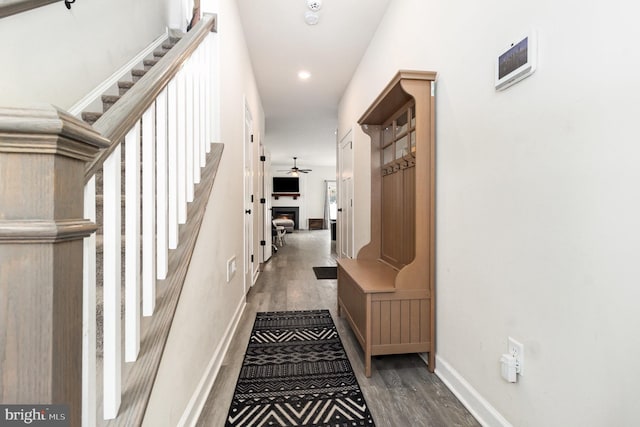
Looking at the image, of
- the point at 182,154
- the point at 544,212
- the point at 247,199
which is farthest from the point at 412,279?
the point at 247,199

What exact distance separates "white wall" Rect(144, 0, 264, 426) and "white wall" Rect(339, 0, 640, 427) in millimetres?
1374

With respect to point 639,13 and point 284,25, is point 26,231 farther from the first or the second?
point 284,25

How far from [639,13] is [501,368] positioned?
4.29 ft

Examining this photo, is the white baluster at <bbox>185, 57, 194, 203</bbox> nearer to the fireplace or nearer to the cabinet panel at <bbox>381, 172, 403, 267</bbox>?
the cabinet panel at <bbox>381, 172, 403, 267</bbox>

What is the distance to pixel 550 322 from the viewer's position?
3.39ft

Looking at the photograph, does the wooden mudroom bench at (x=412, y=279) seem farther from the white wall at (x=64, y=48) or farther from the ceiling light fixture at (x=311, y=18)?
the white wall at (x=64, y=48)

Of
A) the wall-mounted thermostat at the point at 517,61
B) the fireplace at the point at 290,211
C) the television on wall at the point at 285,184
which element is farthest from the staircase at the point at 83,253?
the fireplace at the point at 290,211

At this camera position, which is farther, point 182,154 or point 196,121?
point 196,121

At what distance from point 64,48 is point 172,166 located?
5.13ft

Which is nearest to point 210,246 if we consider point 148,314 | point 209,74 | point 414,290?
point 148,314

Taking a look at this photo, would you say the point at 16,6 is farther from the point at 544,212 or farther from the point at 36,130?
the point at 544,212

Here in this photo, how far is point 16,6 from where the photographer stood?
145 cm

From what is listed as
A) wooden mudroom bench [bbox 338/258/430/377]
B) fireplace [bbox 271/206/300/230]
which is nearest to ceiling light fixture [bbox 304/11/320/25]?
wooden mudroom bench [bbox 338/258/430/377]

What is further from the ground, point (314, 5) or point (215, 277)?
point (314, 5)
